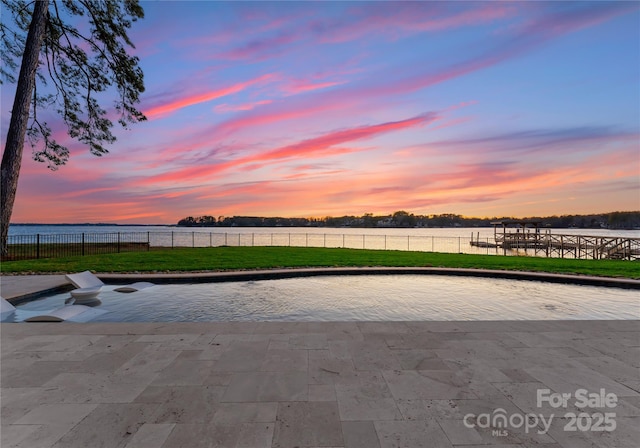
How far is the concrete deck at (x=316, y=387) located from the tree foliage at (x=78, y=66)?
20.1 ft

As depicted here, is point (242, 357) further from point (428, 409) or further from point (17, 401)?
point (428, 409)

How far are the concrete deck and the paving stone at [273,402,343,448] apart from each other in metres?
0.01

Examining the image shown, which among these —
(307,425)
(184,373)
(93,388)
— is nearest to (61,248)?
(93,388)

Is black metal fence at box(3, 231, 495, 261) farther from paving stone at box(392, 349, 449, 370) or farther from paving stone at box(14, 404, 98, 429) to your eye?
paving stone at box(392, 349, 449, 370)

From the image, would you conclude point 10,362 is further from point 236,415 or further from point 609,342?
point 609,342

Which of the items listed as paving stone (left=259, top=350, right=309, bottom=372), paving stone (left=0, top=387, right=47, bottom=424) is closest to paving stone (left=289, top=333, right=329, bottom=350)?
paving stone (left=259, top=350, right=309, bottom=372)

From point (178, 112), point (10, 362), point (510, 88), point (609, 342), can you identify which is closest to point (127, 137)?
point (178, 112)

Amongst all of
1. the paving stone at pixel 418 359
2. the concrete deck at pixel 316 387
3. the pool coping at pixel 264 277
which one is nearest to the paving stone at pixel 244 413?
the concrete deck at pixel 316 387

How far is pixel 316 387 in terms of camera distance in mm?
→ 3264

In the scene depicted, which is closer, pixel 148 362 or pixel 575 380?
pixel 575 380

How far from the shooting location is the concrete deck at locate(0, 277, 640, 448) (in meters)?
2.49

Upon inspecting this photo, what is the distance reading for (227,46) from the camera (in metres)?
11.7

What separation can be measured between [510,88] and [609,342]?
11.1m

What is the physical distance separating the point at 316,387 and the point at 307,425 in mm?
665
